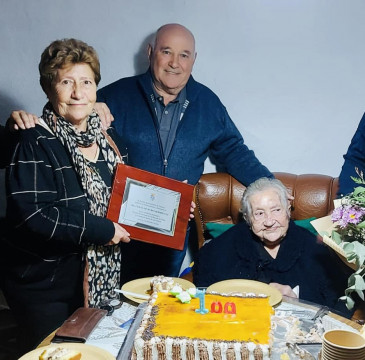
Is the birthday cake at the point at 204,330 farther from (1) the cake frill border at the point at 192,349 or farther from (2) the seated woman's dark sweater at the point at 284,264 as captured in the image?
(2) the seated woman's dark sweater at the point at 284,264

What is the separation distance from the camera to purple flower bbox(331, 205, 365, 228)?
185cm

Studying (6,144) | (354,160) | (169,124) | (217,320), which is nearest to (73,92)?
(6,144)

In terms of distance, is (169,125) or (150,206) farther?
(169,125)

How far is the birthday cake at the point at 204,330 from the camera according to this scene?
5.11ft

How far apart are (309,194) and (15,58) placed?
7.49ft

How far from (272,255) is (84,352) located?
1.38m

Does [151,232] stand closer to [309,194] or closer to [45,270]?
[45,270]

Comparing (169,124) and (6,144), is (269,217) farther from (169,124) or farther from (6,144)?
(6,144)

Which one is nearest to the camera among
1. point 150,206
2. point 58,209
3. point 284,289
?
point 58,209

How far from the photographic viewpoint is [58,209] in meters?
2.28

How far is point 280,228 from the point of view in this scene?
2.71 m

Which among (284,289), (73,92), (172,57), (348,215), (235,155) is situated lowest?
(284,289)

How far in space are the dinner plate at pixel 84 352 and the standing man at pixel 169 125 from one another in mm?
1498

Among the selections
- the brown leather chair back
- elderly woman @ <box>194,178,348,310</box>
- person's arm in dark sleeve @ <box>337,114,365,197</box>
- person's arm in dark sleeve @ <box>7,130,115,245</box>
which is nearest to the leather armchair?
the brown leather chair back
